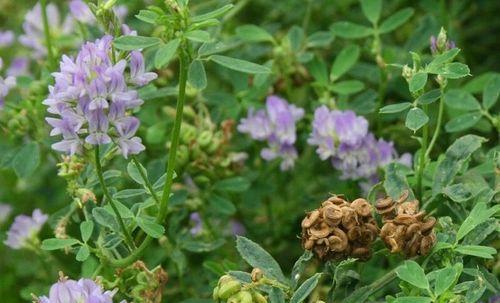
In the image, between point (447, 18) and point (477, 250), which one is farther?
point (447, 18)

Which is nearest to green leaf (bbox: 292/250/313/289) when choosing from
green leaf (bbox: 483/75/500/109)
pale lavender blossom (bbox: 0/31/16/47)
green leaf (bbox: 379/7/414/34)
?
→ green leaf (bbox: 483/75/500/109)

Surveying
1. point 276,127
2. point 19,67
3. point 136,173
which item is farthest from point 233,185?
point 19,67

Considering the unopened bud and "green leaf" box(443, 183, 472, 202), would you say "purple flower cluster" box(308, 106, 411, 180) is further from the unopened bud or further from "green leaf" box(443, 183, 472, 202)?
the unopened bud

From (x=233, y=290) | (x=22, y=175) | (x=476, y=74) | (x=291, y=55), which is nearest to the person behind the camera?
(x=233, y=290)

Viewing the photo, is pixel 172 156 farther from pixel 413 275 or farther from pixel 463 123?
pixel 463 123

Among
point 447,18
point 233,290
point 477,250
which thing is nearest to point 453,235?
point 477,250

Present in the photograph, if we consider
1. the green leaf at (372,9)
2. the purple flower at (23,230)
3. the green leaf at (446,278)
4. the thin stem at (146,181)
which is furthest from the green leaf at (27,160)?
the green leaf at (446,278)

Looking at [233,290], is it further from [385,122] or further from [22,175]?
[385,122]
